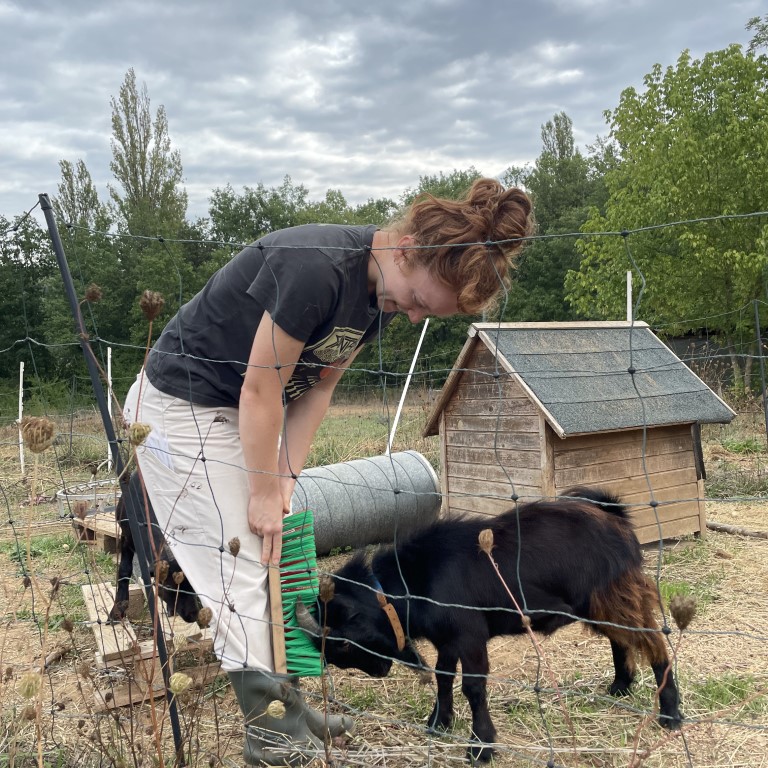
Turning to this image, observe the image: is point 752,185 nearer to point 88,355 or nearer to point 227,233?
point 88,355

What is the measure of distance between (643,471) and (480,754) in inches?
123

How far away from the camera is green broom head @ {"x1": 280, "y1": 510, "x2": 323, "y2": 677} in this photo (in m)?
2.24

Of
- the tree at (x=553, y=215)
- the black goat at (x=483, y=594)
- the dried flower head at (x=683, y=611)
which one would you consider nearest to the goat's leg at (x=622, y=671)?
the black goat at (x=483, y=594)

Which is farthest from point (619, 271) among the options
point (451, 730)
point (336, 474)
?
point (451, 730)

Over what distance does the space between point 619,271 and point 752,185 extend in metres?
3.12

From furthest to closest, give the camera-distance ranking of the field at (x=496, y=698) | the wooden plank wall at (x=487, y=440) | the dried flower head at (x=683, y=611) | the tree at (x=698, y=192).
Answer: the tree at (x=698, y=192)
the wooden plank wall at (x=487, y=440)
the field at (x=496, y=698)
the dried flower head at (x=683, y=611)

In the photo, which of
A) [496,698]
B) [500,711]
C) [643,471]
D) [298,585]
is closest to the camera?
[298,585]

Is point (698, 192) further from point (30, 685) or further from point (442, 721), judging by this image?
point (30, 685)

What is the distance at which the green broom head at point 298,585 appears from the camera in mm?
2242

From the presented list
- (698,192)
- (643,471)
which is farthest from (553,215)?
(643,471)

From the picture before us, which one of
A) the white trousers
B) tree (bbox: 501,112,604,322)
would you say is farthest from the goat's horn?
tree (bbox: 501,112,604,322)

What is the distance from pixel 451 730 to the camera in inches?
100

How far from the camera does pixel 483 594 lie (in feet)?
8.05

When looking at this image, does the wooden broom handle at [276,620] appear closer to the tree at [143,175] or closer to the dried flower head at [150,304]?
the dried flower head at [150,304]
